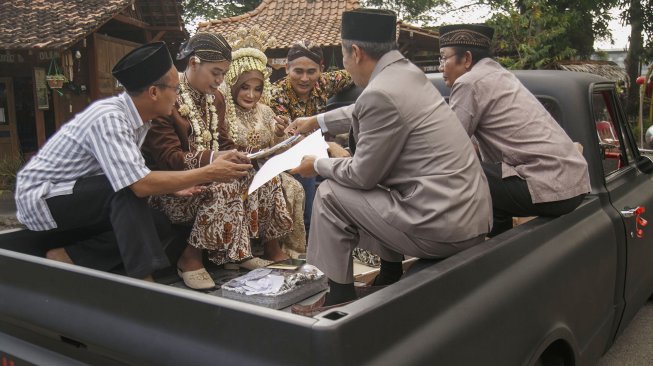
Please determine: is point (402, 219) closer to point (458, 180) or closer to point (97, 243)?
point (458, 180)

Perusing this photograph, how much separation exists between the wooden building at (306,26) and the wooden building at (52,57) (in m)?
1.67

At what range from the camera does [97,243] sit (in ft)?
8.89

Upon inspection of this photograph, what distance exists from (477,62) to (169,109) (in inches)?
59.4

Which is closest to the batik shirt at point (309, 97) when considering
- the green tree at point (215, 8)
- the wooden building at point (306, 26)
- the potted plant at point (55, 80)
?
the potted plant at point (55, 80)

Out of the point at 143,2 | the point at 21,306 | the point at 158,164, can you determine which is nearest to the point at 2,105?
the point at 143,2

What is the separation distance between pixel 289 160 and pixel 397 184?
0.48 m

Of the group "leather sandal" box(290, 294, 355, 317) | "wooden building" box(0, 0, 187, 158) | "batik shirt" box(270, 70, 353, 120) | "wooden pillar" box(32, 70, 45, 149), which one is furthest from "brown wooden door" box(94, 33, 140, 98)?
"leather sandal" box(290, 294, 355, 317)

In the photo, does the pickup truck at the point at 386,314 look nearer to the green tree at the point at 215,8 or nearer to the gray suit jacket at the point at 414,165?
the gray suit jacket at the point at 414,165

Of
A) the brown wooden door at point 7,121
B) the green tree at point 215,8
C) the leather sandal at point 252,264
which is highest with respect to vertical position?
the green tree at point 215,8

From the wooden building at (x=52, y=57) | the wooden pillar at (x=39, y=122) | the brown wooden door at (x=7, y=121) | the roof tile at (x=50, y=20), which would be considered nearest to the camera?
the roof tile at (x=50, y=20)

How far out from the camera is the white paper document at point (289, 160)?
2.38 meters

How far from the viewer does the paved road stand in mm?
3252

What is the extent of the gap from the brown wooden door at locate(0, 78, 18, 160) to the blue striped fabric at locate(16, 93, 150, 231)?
1130 cm

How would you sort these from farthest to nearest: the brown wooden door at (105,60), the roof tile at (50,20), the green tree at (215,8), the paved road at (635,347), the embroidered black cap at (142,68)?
the green tree at (215,8) < the brown wooden door at (105,60) < the roof tile at (50,20) < the paved road at (635,347) < the embroidered black cap at (142,68)
